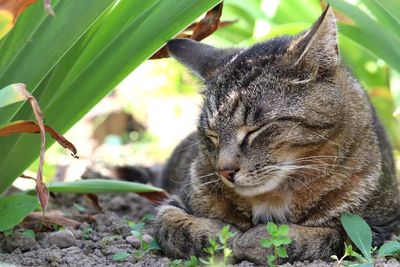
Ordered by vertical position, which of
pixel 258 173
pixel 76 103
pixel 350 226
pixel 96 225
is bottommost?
pixel 96 225

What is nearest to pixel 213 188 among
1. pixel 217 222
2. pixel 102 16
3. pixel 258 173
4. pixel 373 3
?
pixel 217 222

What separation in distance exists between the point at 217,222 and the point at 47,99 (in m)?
0.86

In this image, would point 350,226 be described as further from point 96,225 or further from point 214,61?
point 96,225

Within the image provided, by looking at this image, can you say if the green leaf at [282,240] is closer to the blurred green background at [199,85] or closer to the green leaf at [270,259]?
the green leaf at [270,259]

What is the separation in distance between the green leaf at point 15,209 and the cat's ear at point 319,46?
1146 millimetres

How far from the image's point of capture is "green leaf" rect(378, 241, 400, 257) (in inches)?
104

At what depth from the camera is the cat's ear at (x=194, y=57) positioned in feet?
10.2

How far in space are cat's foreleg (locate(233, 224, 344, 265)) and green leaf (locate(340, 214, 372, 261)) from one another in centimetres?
9

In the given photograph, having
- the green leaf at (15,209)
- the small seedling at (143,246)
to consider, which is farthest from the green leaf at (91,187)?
the green leaf at (15,209)

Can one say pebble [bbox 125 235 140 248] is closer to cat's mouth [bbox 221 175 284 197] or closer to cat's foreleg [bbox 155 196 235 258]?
cat's foreleg [bbox 155 196 235 258]

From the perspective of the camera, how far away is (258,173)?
8.94 feet

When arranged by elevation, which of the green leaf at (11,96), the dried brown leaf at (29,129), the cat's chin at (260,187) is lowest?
the cat's chin at (260,187)

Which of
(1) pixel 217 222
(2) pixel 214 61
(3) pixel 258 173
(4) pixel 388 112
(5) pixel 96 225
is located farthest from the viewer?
(4) pixel 388 112

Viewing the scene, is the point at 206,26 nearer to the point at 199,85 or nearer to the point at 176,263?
the point at 199,85
